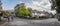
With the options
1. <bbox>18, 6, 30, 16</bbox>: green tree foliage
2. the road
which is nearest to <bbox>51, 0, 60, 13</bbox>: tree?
the road

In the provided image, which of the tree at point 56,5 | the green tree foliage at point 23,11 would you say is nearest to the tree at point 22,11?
the green tree foliage at point 23,11

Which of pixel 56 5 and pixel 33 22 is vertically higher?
pixel 56 5

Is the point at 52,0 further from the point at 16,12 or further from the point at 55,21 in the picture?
the point at 16,12

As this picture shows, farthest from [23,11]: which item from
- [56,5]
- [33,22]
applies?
[56,5]

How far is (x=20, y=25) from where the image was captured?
1718 mm

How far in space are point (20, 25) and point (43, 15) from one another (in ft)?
1.27

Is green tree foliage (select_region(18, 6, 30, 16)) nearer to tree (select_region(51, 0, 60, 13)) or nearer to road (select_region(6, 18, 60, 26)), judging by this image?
road (select_region(6, 18, 60, 26))

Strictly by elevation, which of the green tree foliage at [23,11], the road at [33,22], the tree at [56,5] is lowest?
the road at [33,22]

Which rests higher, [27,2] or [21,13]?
[27,2]

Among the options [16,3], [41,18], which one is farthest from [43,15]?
[16,3]

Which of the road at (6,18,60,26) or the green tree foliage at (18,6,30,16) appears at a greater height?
the green tree foliage at (18,6,30,16)

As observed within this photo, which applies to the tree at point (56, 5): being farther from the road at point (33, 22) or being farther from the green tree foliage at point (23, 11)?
the green tree foliage at point (23, 11)

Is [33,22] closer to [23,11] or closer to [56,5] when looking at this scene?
[23,11]

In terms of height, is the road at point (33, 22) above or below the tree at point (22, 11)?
below
